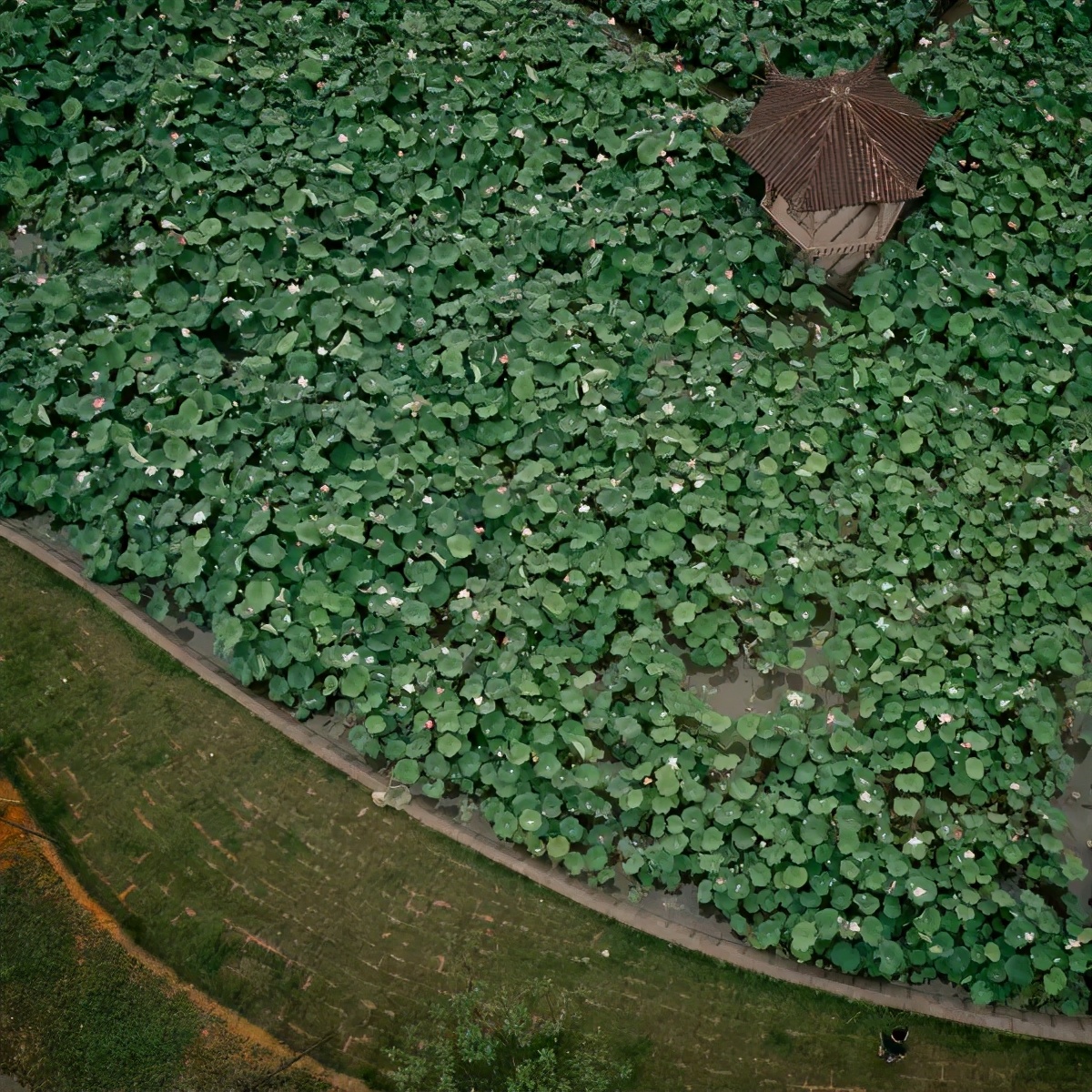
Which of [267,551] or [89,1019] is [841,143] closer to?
[267,551]

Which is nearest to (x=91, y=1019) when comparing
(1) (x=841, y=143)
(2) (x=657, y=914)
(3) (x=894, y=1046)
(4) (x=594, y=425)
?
(2) (x=657, y=914)

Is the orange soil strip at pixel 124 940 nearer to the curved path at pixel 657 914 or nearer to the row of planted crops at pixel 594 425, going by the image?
the curved path at pixel 657 914

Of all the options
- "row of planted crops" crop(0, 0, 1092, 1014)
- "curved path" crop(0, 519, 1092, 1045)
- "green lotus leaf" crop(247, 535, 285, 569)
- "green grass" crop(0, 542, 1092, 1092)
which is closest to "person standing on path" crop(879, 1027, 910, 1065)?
"green grass" crop(0, 542, 1092, 1092)

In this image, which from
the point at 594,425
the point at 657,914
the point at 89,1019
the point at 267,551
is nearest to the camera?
the point at 89,1019

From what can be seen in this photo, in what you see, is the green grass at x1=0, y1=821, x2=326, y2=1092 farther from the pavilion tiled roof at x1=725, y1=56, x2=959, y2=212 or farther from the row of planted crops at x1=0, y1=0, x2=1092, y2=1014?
the pavilion tiled roof at x1=725, y1=56, x2=959, y2=212

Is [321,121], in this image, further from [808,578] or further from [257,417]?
[808,578]
